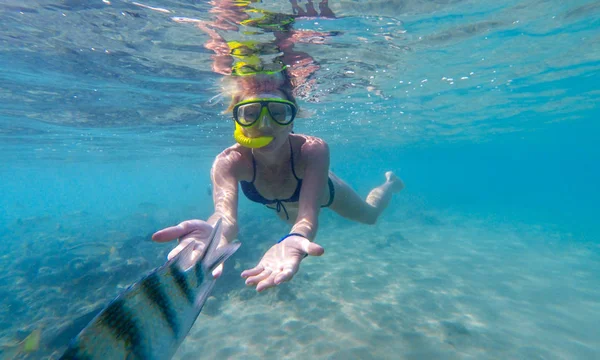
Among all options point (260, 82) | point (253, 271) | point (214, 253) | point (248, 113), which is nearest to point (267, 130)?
point (248, 113)

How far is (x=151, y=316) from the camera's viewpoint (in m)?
1.31

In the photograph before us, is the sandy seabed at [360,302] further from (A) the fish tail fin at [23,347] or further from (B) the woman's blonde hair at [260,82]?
(B) the woman's blonde hair at [260,82]

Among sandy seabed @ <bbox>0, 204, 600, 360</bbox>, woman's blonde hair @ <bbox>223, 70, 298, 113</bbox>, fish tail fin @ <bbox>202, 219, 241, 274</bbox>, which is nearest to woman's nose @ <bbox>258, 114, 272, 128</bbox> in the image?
fish tail fin @ <bbox>202, 219, 241, 274</bbox>

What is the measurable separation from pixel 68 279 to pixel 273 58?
37.3ft

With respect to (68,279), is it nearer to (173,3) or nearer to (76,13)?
(76,13)

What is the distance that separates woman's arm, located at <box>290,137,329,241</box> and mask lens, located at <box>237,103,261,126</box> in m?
0.97

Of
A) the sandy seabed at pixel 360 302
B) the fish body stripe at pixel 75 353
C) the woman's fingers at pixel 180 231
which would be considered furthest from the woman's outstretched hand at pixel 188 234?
the sandy seabed at pixel 360 302

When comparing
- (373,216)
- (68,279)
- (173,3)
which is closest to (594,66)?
(373,216)

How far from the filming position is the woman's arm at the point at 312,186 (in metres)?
3.98

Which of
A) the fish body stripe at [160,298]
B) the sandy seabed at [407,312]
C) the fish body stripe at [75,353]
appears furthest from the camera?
the sandy seabed at [407,312]

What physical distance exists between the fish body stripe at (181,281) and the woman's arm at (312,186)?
7.25 ft

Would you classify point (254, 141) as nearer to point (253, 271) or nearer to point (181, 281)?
point (253, 271)

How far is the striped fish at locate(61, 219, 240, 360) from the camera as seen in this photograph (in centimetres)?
108

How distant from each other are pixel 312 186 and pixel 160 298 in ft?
10.9
